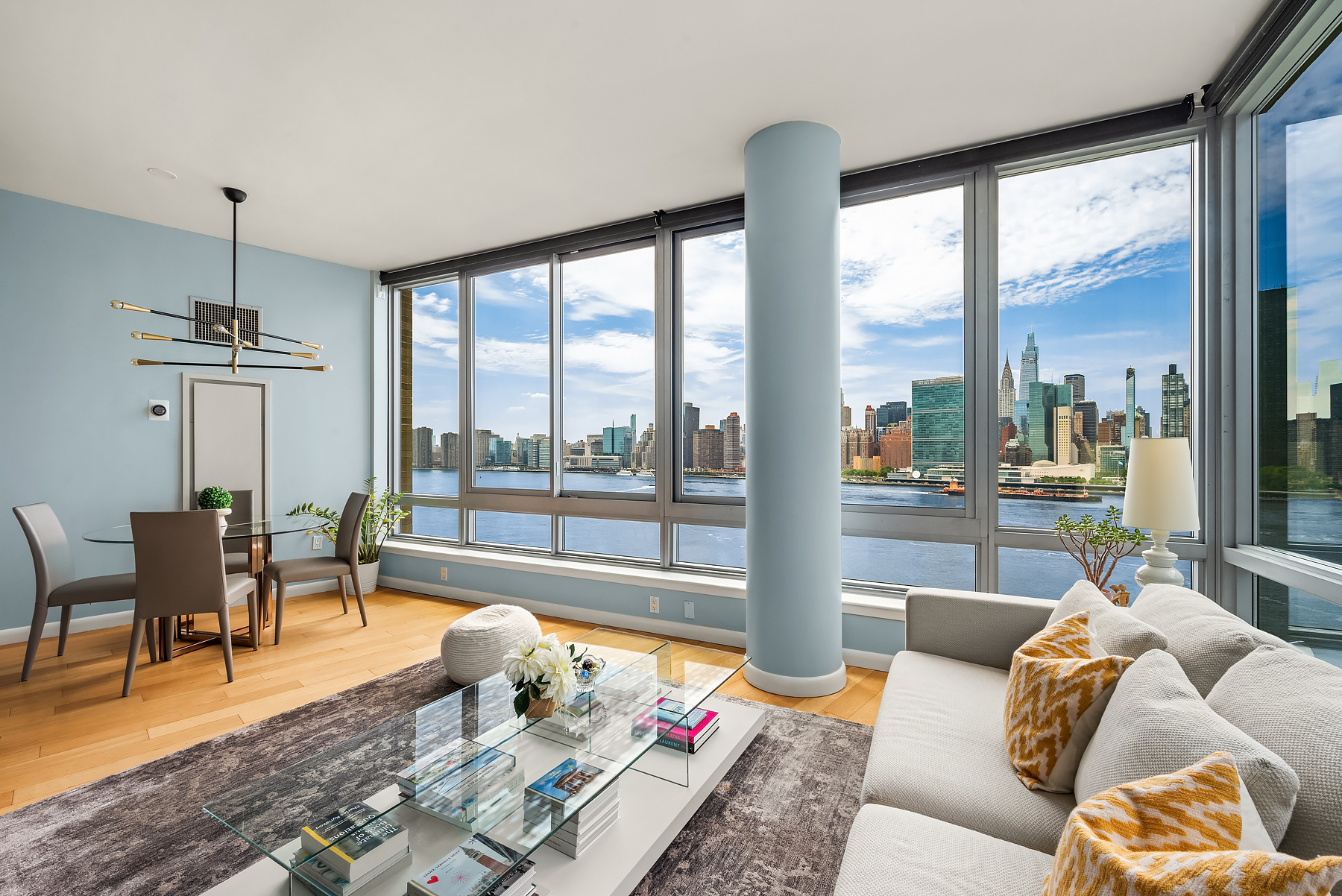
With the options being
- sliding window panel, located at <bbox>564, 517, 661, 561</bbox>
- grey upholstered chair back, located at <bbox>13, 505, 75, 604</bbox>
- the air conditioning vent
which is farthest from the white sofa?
the air conditioning vent

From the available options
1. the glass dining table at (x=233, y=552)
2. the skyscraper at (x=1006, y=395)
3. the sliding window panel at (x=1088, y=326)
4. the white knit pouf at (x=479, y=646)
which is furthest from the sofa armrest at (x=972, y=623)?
the glass dining table at (x=233, y=552)

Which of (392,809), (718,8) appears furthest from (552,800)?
(718,8)

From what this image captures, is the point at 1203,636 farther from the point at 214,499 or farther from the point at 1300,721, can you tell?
the point at 214,499

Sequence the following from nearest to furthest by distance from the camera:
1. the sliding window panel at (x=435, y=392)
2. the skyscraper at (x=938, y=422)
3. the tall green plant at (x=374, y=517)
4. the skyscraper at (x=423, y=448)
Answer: the skyscraper at (x=938, y=422) < the tall green plant at (x=374, y=517) < the sliding window panel at (x=435, y=392) < the skyscraper at (x=423, y=448)

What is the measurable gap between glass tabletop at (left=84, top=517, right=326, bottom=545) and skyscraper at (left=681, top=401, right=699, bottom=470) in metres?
2.47

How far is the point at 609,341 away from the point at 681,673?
2.76 m

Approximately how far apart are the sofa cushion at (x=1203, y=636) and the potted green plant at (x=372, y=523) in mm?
5214

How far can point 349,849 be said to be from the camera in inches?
53.1

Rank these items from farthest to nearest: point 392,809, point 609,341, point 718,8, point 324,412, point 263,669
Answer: point 324,412, point 609,341, point 263,669, point 718,8, point 392,809

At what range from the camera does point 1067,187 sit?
3.06m

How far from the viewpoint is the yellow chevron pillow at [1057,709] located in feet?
4.51

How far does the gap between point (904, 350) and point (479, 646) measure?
290 cm

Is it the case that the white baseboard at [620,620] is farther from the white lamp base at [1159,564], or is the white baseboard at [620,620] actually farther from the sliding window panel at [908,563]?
the white lamp base at [1159,564]

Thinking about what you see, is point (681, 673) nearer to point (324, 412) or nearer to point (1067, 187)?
point (1067, 187)
